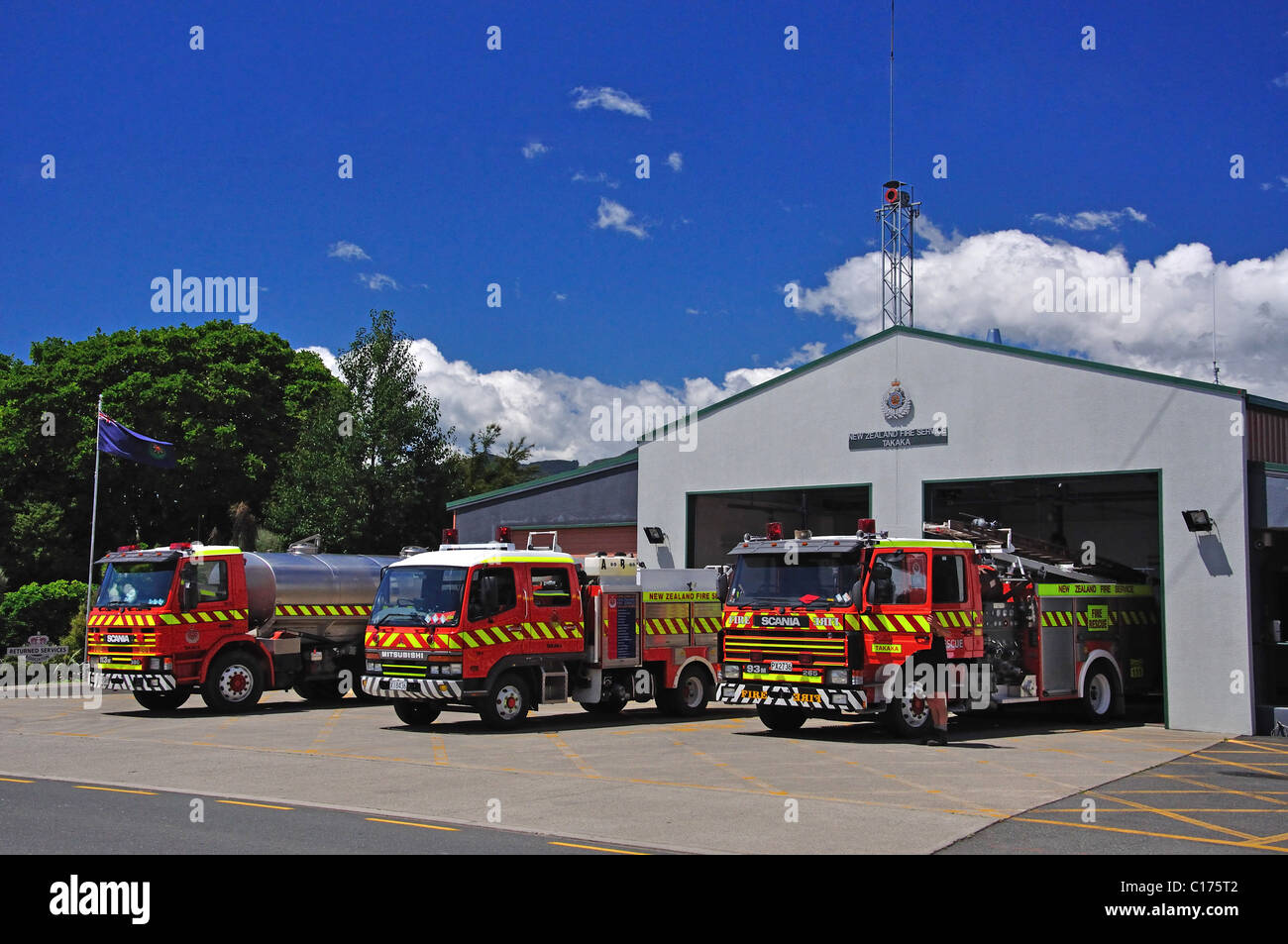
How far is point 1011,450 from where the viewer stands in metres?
21.7

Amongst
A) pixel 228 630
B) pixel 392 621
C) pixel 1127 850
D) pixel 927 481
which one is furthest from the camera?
pixel 927 481

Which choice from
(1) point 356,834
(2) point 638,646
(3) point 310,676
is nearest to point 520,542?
(3) point 310,676

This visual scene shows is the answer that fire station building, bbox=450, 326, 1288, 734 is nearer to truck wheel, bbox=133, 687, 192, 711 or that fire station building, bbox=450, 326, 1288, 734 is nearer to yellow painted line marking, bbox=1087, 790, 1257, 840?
yellow painted line marking, bbox=1087, 790, 1257, 840

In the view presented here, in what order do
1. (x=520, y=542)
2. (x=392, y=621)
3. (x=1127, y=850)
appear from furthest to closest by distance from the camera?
(x=520, y=542) → (x=392, y=621) → (x=1127, y=850)

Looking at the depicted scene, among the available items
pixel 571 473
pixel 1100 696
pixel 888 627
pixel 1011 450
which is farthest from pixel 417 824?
pixel 571 473

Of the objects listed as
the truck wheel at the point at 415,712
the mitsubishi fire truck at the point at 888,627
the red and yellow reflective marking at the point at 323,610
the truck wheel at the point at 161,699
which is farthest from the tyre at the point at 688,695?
the truck wheel at the point at 161,699

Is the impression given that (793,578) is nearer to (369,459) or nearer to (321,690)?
(321,690)

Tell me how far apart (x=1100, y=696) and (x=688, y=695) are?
6.84 m

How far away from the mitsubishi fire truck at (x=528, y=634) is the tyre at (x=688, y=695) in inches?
1.0

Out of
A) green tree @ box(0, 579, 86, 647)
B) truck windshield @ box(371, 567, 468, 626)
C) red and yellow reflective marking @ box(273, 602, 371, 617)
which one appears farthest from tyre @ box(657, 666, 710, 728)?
green tree @ box(0, 579, 86, 647)

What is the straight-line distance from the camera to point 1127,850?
358 inches

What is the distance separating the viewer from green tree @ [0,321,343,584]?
4278cm
